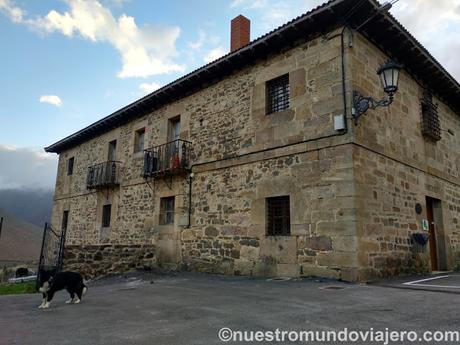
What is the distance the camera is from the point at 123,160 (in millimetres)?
14281

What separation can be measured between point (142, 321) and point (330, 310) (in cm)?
231

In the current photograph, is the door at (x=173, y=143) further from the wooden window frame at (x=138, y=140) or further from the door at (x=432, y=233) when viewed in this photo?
the door at (x=432, y=233)

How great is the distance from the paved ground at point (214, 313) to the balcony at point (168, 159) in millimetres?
5017

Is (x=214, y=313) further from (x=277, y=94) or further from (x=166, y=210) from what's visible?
(x=166, y=210)

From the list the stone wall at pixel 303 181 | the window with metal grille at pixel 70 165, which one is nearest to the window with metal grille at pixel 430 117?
the stone wall at pixel 303 181

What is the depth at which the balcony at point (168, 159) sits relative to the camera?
11195mm

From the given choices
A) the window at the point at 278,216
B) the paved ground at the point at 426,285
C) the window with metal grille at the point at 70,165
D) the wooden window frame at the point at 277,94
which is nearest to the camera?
the paved ground at the point at 426,285

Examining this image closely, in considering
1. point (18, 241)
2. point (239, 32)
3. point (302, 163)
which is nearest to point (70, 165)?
point (239, 32)

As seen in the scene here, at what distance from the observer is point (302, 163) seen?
8.27 meters

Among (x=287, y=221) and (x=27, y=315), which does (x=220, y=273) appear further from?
(x=27, y=315)

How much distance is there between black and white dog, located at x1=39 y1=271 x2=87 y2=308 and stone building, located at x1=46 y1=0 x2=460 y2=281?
14.2ft

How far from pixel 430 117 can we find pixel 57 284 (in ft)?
35.8

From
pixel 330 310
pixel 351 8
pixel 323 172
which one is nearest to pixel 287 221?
pixel 323 172

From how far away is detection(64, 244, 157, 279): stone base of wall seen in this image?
10.0 m
